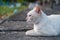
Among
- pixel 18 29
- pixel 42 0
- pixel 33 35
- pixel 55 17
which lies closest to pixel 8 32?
pixel 18 29

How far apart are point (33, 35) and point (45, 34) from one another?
0.13m

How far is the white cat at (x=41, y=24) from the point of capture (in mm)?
2383

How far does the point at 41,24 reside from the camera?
2.41m

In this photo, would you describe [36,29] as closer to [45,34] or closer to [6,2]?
[45,34]

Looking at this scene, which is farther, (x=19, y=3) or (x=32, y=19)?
(x=19, y=3)

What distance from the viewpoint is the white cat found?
7.82ft

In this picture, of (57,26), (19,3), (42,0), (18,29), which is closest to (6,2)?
(19,3)

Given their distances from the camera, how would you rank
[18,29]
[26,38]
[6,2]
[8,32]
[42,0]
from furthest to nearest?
1. [42,0]
2. [6,2]
3. [18,29]
4. [8,32]
5. [26,38]

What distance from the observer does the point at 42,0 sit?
1070cm

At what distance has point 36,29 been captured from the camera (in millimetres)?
2432

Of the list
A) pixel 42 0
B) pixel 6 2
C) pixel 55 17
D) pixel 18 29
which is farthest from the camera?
pixel 42 0

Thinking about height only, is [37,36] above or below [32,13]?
below

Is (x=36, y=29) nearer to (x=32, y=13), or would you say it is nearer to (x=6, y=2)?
(x=32, y=13)

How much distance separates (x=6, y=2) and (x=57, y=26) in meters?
5.79
